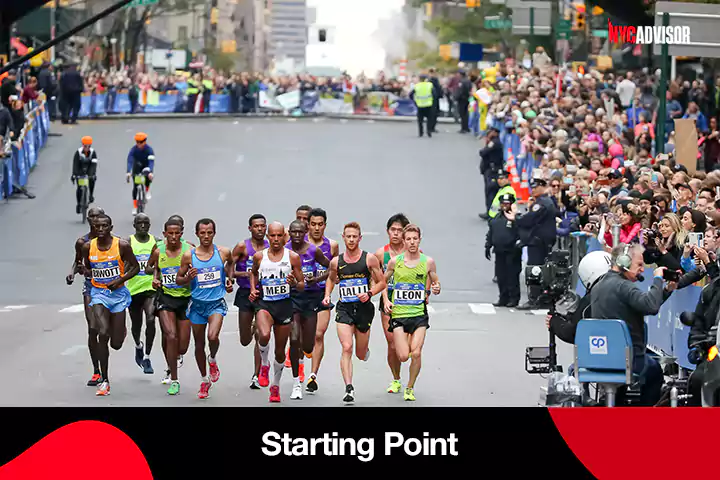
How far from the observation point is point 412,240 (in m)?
15.0

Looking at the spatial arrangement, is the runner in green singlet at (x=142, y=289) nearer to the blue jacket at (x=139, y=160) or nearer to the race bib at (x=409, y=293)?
the race bib at (x=409, y=293)

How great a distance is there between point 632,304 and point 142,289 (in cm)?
651

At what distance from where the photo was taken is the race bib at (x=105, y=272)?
51.5ft

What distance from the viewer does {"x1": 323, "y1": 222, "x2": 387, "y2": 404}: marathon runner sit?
15188 millimetres

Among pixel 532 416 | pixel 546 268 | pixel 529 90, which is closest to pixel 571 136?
pixel 529 90

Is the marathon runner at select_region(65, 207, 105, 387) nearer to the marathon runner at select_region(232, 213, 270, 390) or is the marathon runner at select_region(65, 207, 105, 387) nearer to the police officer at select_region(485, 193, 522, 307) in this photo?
the marathon runner at select_region(232, 213, 270, 390)

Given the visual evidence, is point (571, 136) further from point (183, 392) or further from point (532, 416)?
point (532, 416)

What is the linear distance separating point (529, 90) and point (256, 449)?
29.1 meters

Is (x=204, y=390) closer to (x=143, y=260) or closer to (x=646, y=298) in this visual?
(x=143, y=260)

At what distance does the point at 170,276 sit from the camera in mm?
15406

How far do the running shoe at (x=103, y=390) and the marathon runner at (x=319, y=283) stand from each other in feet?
6.66

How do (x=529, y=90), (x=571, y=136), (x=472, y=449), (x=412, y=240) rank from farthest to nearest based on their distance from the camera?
1. (x=529, y=90)
2. (x=571, y=136)
3. (x=412, y=240)
4. (x=472, y=449)

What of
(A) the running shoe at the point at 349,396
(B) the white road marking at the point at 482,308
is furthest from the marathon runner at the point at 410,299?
(B) the white road marking at the point at 482,308

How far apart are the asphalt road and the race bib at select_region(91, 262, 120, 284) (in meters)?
1.16
